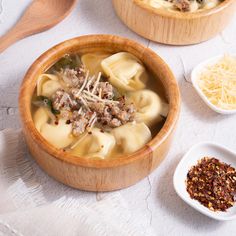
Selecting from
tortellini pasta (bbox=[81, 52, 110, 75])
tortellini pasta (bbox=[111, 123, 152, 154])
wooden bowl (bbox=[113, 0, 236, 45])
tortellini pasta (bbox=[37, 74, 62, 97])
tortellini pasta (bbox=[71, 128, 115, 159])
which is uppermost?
wooden bowl (bbox=[113, 0, 236, 45])

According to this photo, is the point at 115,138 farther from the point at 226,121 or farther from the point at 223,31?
the point at 223,31

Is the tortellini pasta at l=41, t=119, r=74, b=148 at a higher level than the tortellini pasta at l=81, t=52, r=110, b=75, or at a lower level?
lower

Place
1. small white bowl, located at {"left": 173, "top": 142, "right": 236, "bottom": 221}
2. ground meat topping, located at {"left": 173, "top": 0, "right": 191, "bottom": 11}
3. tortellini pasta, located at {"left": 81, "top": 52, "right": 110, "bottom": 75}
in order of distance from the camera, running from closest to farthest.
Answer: small white bowl, located at {"left": 173, "top": 142, "right": 236, "bottom": 221}
tortellini pasta, located at {"left": 81, "top": 52, "right": 110, "bottom": 75}
ground meat topping, located at {"left": 173, "top": 0, "right": 191, "bottom": 11}

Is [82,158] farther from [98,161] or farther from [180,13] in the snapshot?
[180,13]

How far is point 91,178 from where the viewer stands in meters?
2.62

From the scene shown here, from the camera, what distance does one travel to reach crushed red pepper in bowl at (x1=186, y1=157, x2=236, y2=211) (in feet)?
8.76

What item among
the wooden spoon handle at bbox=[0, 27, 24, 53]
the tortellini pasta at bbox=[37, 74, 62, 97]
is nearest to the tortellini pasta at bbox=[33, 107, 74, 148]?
the tortellini pasta at bbox=[37, 74, 62, 97]

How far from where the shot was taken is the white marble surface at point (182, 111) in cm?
271

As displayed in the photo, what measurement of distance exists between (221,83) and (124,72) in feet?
1.81

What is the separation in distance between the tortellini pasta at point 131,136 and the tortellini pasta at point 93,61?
0.40 meters

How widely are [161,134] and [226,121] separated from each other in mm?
607

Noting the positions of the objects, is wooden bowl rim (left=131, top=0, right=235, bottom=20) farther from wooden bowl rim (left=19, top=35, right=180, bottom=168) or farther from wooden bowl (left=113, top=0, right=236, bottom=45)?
wooden bowl rim (left=19, top=35, right=180, bottom=168)

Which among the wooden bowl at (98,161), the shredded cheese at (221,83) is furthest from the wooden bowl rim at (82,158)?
the shredded cheese at (221,83)

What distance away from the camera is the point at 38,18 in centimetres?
342
